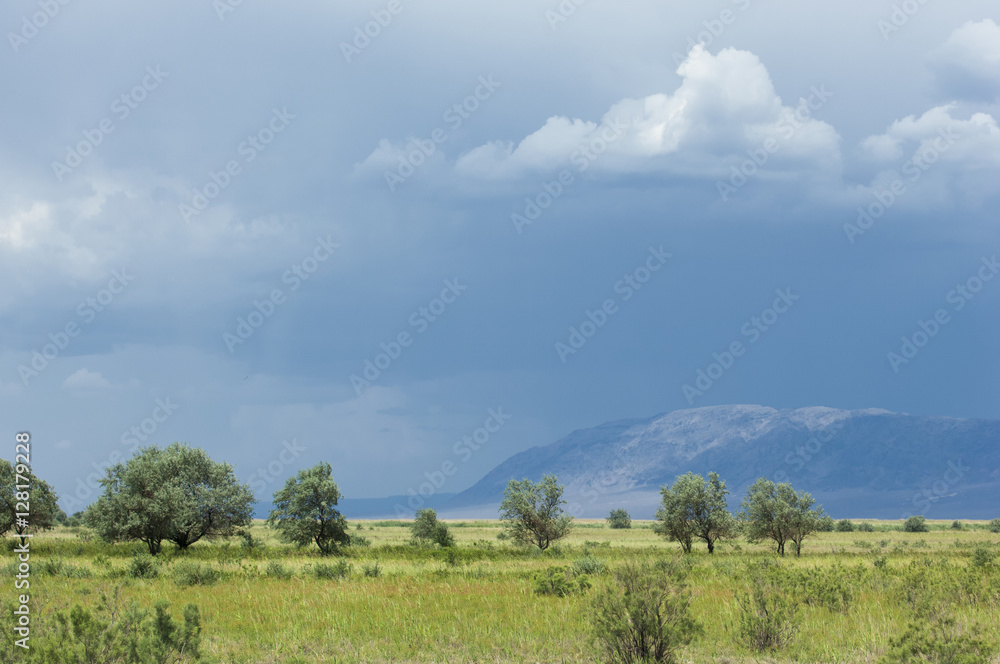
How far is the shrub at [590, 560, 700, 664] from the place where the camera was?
39.4 feet

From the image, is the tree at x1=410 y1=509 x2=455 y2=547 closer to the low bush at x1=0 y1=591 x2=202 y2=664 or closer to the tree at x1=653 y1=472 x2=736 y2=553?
the tree at x1=653 y1=472 x2=736 y2=553

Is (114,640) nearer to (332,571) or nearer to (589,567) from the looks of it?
(332,571)

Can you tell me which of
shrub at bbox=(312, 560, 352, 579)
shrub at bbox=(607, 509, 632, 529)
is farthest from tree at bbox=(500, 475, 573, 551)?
shrub at bbox=(607, 509, 632, 529)

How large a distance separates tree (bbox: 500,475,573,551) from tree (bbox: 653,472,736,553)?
7821 mm

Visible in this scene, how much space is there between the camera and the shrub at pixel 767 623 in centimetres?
1373

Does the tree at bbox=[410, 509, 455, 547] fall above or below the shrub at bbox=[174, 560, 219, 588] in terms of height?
below

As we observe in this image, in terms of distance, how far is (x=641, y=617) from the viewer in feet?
39.4

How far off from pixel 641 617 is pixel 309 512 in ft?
126

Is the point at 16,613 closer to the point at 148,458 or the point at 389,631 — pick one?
the point at 389,631

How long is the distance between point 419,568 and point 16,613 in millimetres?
21735

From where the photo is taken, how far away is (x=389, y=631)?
50.7 feet

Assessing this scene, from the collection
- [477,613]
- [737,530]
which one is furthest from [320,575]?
[737,530]

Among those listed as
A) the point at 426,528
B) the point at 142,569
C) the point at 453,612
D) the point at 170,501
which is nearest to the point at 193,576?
the point at 142,569

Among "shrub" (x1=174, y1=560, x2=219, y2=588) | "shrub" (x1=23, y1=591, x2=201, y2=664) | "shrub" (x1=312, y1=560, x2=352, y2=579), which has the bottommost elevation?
"shrub" (x1=312, y1=560, x2=352, y2=579)
